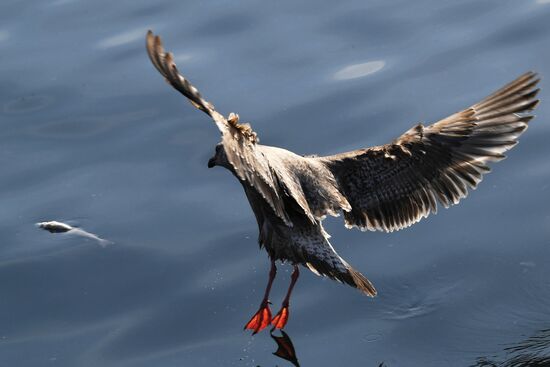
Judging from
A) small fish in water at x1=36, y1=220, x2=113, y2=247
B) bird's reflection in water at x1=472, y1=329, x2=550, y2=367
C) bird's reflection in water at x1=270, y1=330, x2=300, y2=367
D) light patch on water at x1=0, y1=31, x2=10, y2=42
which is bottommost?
bird's reflection in water at x1=472, y1=329, x2=550, y2=367

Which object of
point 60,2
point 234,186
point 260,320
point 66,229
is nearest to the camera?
point 260,320

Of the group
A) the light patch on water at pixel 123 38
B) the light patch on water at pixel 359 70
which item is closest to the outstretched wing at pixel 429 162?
the light patch on water at pixel 359 70

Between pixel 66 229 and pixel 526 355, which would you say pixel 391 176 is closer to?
pixel 526 355

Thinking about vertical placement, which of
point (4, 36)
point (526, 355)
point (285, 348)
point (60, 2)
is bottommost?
point (526, 355)

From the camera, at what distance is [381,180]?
7520mm

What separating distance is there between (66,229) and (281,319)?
1867 millimetres

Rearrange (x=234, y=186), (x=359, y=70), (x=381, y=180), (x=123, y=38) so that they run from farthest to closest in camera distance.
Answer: (x=123, y=38) → (x=359, y=70) → (x=234, y=186) → (x=381, y=180)

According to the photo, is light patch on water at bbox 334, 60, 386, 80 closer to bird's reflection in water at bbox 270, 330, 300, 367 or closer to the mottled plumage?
the mottled plumage

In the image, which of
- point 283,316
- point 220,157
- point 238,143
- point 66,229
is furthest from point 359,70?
point 238,143

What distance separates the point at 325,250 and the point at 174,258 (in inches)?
51.9

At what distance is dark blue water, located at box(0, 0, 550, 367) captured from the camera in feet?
22.7

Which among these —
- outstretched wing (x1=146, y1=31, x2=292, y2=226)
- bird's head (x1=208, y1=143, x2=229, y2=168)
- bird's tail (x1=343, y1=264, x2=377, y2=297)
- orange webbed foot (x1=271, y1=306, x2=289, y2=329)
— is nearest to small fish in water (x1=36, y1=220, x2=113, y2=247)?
orange webbed foot (x1=271, y1=306, x2=289, y2=329)

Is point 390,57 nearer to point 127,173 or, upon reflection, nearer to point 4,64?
point 127,173

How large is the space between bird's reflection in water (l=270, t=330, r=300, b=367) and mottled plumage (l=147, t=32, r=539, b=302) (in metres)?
0.46
